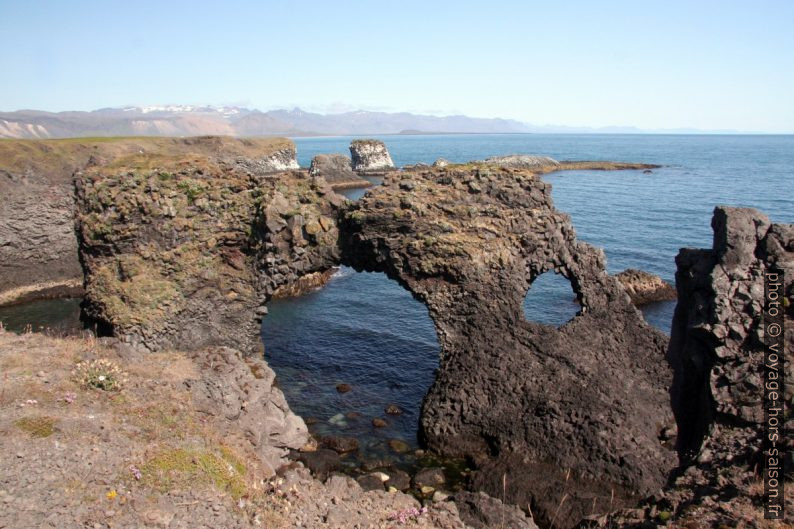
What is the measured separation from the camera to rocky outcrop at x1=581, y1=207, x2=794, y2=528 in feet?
63.4

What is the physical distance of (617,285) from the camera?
30984 mm

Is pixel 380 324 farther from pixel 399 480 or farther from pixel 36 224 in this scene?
pixel 36 224

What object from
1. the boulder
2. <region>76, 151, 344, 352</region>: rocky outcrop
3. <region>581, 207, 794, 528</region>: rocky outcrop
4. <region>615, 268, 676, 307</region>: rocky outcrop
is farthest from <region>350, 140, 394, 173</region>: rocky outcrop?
<region>581, 207, 794, 528</region>: rocky outcrop

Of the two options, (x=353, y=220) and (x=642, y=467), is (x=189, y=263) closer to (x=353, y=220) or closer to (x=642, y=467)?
(x=353, y=220)

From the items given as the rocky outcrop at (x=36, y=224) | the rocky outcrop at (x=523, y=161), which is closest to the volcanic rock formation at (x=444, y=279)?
the rocky outcrop at (x=36, y=224)

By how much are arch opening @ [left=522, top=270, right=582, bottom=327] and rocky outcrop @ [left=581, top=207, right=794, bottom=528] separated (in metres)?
17.5

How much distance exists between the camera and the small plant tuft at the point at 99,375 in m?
23.1

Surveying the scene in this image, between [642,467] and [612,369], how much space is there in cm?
576

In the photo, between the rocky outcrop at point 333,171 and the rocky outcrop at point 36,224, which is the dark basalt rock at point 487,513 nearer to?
the rocky outcrop at point 36,224

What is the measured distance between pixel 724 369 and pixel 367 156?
14171cm

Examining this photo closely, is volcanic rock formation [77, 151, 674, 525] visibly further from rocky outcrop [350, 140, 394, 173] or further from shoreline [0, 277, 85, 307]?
rocky outcrop [350, 140, 394, 173]

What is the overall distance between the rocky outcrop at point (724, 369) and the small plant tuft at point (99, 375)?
20230mm

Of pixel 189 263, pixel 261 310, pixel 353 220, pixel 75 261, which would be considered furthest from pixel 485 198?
pixel 75 261

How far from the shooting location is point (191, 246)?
31875 millimetres
